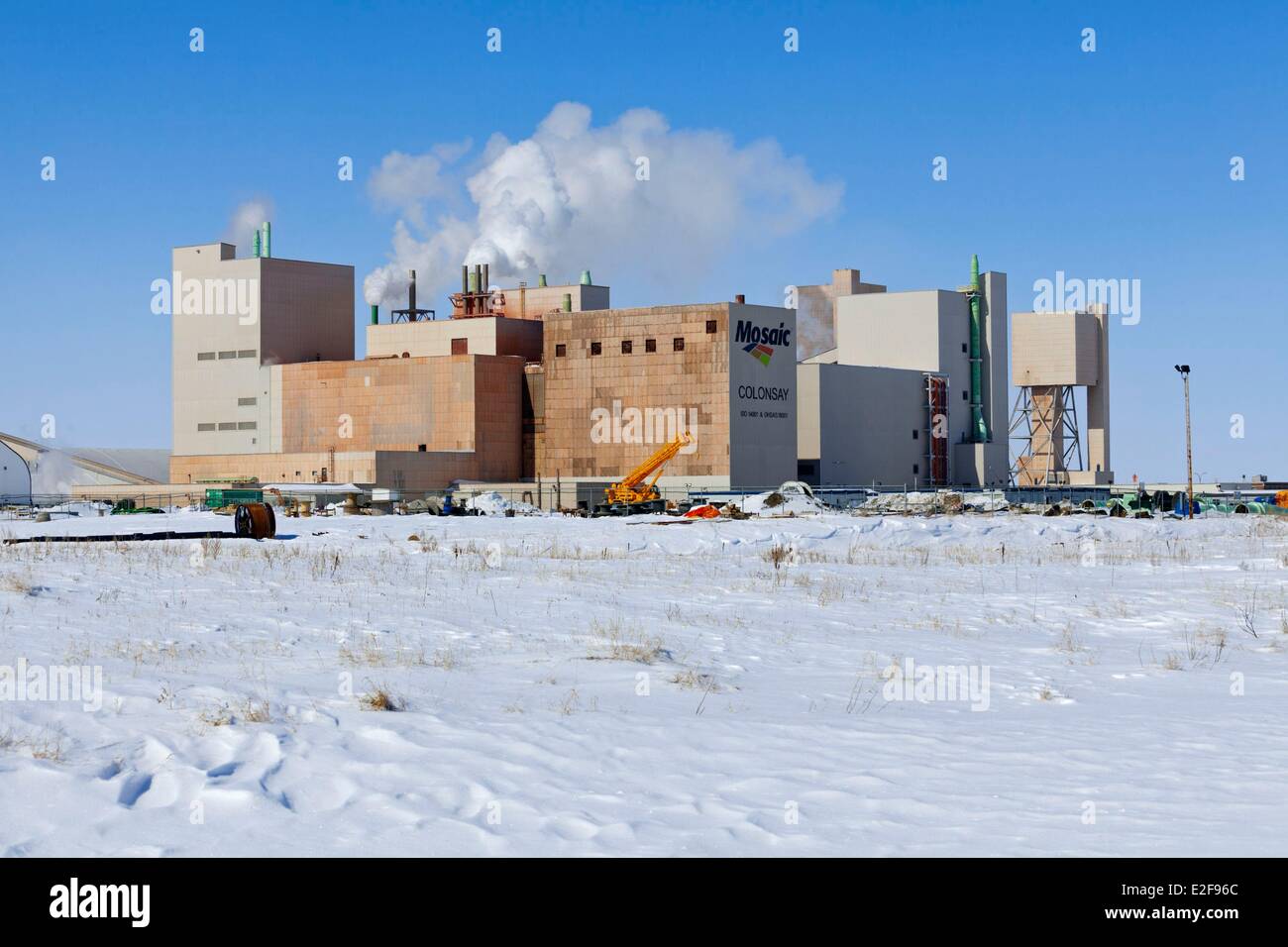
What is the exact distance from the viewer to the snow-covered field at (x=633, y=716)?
9.23 meters

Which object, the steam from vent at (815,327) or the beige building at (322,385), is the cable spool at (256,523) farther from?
the steam from vent at (815,327)

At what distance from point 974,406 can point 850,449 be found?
58.8 ft

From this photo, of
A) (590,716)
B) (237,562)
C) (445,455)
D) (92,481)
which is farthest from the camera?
(92,481)

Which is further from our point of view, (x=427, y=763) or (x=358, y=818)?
(x=427, y=763)

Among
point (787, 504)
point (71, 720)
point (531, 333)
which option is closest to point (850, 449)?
point (531, 333)

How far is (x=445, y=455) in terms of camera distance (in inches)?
4070

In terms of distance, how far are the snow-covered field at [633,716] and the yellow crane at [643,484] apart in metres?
54.8

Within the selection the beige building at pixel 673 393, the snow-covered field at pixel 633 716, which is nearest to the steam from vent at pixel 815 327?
the beige building at pixel 673 393

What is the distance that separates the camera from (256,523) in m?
43.3

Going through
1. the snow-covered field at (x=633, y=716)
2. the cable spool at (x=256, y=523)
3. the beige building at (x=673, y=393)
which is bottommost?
the snow-covered field at (x=633, y=716)

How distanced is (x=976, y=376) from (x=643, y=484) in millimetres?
44560

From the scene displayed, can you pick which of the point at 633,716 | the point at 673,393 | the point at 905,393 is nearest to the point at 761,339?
the point at 673,393

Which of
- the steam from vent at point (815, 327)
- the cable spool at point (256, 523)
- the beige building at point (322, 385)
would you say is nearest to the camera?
the cable spool at point (256, 523)

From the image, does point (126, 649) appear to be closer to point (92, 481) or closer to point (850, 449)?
point (850, 449)
